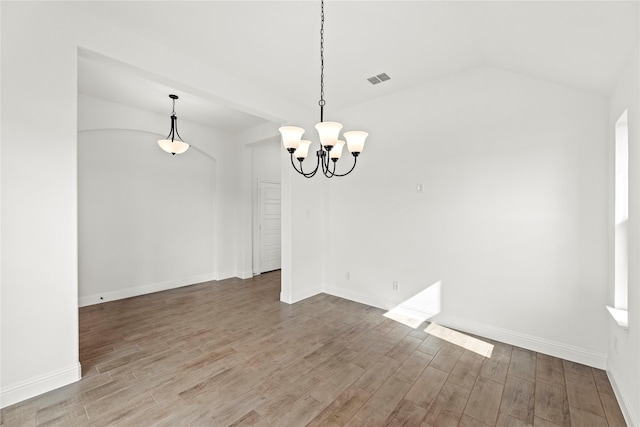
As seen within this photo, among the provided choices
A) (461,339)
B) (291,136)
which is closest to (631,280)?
(461,339)

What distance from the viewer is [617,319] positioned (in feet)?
6.79

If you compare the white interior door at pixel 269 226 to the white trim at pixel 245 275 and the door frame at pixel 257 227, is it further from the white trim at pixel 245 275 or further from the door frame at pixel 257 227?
the white trim at pixel 245 275

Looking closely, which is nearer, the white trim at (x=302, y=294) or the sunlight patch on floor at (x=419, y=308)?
the sunlight patch on floor at (x=419, y=308)

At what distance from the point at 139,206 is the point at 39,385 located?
3078mm

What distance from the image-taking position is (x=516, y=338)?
2893 millimetres

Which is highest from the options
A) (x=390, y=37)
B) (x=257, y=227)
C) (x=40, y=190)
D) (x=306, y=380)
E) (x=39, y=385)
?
(x=390, y=37)

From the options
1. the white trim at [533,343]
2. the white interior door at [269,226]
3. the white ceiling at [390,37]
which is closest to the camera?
the white ceiling at [390,37]

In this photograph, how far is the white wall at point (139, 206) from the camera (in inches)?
162

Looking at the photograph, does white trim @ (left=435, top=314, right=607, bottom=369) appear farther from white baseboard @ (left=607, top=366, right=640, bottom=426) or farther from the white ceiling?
the white ceiling

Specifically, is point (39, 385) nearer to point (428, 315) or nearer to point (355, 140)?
point (355, 140)

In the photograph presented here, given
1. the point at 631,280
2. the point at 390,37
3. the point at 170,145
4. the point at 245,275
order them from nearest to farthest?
1. the point at 631,280
2. the point at 390,37
3. the point at 170,145
4. the point at 245,275

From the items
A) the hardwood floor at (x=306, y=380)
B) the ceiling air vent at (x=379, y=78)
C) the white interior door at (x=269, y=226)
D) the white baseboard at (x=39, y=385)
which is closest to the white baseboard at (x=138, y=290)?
the hardwood floor at (x=306, y=380)

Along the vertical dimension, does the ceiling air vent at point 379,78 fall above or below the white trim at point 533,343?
above

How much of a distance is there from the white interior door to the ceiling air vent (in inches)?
136
